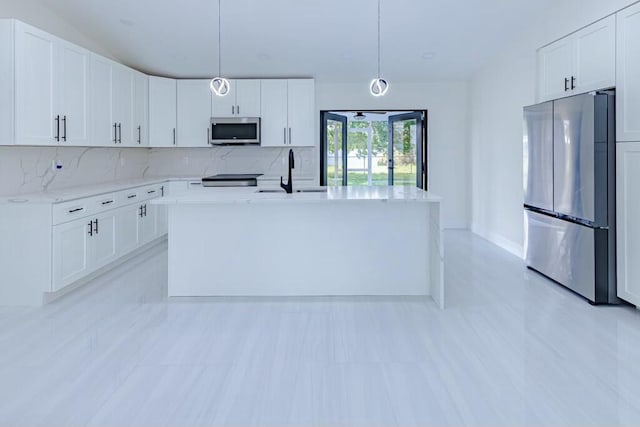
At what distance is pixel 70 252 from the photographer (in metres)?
4.00

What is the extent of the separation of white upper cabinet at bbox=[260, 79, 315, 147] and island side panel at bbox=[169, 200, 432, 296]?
309cm

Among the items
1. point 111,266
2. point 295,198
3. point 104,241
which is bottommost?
point 111,266

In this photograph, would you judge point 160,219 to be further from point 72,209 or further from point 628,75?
point 628,75

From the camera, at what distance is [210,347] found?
2.85m

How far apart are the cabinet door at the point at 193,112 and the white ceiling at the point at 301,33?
196mm

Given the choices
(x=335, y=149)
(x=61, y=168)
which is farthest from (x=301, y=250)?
(x=335, y=149)

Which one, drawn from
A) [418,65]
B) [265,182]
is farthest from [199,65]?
[418,65]

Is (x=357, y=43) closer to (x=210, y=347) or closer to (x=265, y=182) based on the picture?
(x=265, y=182)

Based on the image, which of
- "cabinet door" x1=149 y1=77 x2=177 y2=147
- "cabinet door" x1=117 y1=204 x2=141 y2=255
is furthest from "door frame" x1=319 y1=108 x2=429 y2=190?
"cabinet door" x1=117 y1=204 x2=141 y2=255

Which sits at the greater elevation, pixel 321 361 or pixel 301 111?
pixel 301 111

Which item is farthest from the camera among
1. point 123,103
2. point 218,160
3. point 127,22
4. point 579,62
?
point 218,160

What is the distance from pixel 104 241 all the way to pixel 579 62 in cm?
451

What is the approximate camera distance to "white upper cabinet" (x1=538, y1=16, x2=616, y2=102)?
372 cm

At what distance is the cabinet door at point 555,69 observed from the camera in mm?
4328
